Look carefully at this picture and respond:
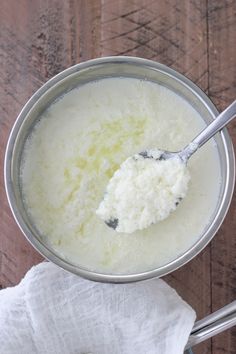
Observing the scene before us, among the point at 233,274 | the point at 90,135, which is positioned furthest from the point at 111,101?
the point at 233,274

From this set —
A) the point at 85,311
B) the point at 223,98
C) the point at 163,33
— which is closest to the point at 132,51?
the point at 163,33

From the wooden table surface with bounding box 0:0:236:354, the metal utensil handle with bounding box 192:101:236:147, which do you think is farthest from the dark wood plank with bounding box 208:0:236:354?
the metal utensil handle with bounding box 192:101:236:147

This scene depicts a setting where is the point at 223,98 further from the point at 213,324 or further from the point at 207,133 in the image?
the point at 213,324

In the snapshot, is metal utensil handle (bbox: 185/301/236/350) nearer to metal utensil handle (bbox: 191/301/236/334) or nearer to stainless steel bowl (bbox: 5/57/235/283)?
metal utensil handle (bbox: 191/301/236/334)

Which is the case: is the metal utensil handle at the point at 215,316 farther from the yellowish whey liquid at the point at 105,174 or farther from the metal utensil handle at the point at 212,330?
the yellowish whey liquid at the point at 105,174

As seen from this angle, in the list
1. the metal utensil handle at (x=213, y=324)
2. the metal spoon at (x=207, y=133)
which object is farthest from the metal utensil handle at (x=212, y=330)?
the metal spoon at (x=207, y=133)

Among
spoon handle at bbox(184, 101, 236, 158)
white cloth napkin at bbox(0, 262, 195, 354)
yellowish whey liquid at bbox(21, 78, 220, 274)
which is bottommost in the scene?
white cloth napkin at bbox(0, 262, 195, 354)
